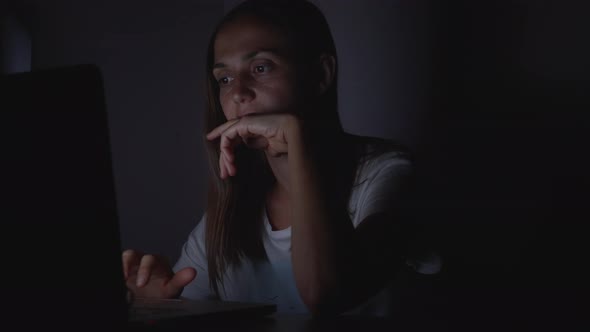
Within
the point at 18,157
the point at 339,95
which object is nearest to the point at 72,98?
the point at 18,157

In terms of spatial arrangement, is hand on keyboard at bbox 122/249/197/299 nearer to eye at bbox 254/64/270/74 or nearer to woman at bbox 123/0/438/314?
woman at bbox 123/0/438/314

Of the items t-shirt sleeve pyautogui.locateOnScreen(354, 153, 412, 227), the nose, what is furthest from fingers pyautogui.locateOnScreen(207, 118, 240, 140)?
t-shirt sleeve pyautogui.locateOnScreen(354, 153, 412, 227)

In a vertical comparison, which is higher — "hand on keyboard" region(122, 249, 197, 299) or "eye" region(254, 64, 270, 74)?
"eye" region(254, 64, 270, 74)

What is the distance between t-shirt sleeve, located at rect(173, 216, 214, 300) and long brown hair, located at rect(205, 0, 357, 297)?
2cm

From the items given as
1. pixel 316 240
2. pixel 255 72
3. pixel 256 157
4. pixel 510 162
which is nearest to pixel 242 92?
pixel 255 72

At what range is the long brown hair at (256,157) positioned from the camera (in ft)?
4.53

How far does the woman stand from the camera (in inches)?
45.0

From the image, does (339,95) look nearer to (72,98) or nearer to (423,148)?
(423,148)

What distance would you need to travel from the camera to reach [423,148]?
133cm

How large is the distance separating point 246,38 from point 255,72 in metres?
0.11

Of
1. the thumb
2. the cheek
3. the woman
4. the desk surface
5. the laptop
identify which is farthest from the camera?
the cheek

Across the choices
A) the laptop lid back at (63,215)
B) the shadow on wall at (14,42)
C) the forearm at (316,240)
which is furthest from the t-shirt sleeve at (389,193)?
the shadow on wall at (14,42)

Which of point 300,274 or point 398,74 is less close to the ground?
point 398,74

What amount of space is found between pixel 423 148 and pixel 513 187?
22 cm
